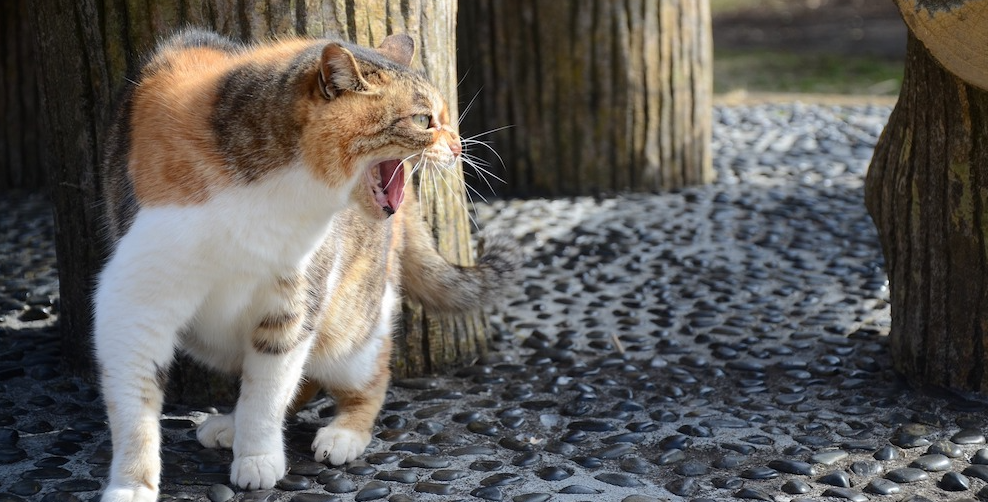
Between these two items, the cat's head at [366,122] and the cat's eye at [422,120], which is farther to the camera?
the cat's eye at [422,120]

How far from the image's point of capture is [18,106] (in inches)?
237

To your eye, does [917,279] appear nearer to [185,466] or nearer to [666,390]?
[666,390]

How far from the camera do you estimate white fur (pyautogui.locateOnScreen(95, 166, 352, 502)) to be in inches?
102

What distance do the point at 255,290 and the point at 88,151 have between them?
3.35 ft

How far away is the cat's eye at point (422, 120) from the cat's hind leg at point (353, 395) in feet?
2.81

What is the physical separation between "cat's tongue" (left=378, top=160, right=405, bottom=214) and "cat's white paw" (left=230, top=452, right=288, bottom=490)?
2.49 feet

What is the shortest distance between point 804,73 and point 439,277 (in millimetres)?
7817

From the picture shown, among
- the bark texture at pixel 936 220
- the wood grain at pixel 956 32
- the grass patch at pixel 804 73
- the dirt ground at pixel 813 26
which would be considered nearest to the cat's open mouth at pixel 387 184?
the wood grain at pixel 956 32

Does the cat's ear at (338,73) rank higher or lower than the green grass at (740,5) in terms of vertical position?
lower

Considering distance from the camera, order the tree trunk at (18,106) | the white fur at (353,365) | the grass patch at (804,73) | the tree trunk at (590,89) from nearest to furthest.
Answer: the white fur at (353,365) → the tree trunk at (590,89) → the tree trunk at (18,106) → the grass patch at (804,73)

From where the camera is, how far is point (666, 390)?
3.65 metres

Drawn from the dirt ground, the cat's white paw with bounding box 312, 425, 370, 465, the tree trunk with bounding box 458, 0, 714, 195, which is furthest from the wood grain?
the dirt ground

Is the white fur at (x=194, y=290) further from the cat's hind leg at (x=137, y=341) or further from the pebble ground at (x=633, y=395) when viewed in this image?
the pebble ground at (x=633, y=395)

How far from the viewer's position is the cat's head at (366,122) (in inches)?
101
